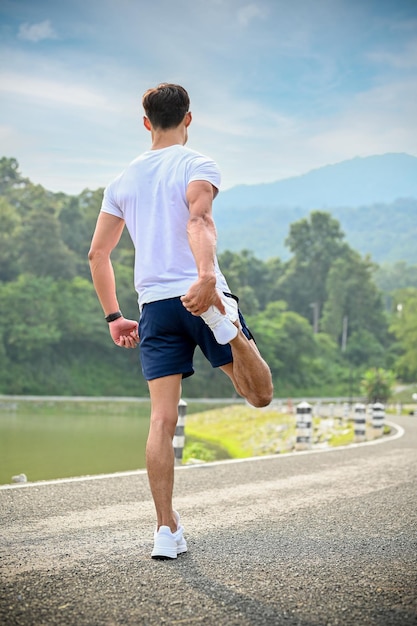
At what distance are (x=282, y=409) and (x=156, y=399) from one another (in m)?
38.7

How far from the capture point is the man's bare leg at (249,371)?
12.9 feet

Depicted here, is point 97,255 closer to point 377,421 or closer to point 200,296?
point 200,296

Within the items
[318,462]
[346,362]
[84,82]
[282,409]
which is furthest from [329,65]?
[318,462]

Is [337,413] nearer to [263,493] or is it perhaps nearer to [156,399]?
[263,493]

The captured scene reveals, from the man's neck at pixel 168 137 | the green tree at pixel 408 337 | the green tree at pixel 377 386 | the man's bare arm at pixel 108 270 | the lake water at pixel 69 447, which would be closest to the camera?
the man's neck at pixel 168 137

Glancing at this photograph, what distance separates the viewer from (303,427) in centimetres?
1391

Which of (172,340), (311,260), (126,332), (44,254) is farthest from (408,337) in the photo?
(172,340)

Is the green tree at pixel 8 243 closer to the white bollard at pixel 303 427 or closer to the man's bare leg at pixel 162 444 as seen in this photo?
the white bollard at pixel 303 427

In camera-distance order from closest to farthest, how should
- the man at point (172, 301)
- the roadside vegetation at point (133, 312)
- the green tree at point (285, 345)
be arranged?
the man at point (172, 301) < the roadside vegetation at point (133, 312) < the green tree at point (285, 345)

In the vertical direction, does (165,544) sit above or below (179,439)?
above

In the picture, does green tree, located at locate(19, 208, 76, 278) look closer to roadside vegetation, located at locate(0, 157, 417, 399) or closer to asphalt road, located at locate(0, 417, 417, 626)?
roadside vegetation, located at locate(0, 157, 417, 399)

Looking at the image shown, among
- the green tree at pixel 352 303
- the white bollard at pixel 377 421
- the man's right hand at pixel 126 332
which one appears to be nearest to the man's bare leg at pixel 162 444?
the man's right hand at pixel 126 332

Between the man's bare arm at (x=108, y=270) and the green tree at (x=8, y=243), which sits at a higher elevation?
the green tree at (x=8, y=243)

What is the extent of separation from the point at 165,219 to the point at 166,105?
579mm
